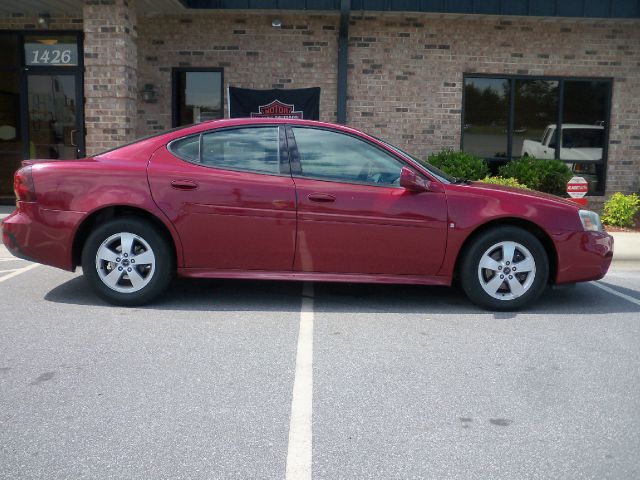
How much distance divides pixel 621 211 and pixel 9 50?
1058 centimetres

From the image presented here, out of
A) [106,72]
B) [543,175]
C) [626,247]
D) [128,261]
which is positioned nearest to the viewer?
[128,261]

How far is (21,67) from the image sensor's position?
37.4 feet

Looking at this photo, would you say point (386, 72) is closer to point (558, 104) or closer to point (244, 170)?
point (558, 104)

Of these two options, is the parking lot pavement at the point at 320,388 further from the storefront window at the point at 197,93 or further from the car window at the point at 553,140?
the car window at the point at 553,140

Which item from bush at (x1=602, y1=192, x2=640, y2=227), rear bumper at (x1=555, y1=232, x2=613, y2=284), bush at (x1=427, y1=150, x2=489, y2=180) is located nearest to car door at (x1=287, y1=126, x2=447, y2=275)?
rear bumper at (x1=555, y1=232, x2=613, y2=284)

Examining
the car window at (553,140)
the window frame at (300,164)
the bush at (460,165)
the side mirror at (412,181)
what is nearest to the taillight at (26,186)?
the window frame at (300,164)

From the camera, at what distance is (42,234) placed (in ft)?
18.6

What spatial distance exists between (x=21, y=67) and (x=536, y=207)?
9362 mm

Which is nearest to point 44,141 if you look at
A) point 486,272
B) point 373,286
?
point 373,286

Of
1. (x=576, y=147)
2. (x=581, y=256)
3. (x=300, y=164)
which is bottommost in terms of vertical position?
(x=581, y=256)

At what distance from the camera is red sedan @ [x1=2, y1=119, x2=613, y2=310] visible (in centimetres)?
557

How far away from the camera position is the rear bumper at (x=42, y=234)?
563 centimetres

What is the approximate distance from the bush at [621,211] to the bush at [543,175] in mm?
779

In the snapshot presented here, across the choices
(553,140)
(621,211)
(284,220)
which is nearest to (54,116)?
(284,220)
